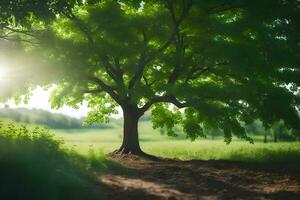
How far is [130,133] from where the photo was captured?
29422 millimetres

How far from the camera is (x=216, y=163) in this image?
2488 cm

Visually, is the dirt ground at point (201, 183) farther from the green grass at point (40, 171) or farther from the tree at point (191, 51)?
the tree at point (191, 51)

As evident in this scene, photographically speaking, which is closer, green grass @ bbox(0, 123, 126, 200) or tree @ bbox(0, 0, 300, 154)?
green grass @ bbox(0, 123, 126, 200)

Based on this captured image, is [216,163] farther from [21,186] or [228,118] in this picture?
[21,186]

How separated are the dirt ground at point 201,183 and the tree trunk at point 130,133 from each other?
16.4 feet

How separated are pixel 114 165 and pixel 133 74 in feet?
32.5

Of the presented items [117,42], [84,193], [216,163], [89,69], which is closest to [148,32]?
[117,42]

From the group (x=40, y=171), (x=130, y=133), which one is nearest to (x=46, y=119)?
(x=130, y=133)

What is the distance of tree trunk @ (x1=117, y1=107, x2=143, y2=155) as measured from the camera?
29.0 meters

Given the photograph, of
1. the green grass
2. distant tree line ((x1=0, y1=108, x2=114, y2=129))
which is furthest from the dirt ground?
distant tree line ((x1=0, y1=108, x2=114, y2=129))

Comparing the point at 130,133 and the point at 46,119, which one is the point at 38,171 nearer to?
the point at 130,133

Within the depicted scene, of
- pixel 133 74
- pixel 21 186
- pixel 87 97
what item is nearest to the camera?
pixel 21 186

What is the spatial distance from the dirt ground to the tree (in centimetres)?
374

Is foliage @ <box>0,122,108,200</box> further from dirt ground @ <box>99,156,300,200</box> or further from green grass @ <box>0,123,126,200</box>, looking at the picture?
dirt ground @ <box>99,156,300,200</box>
